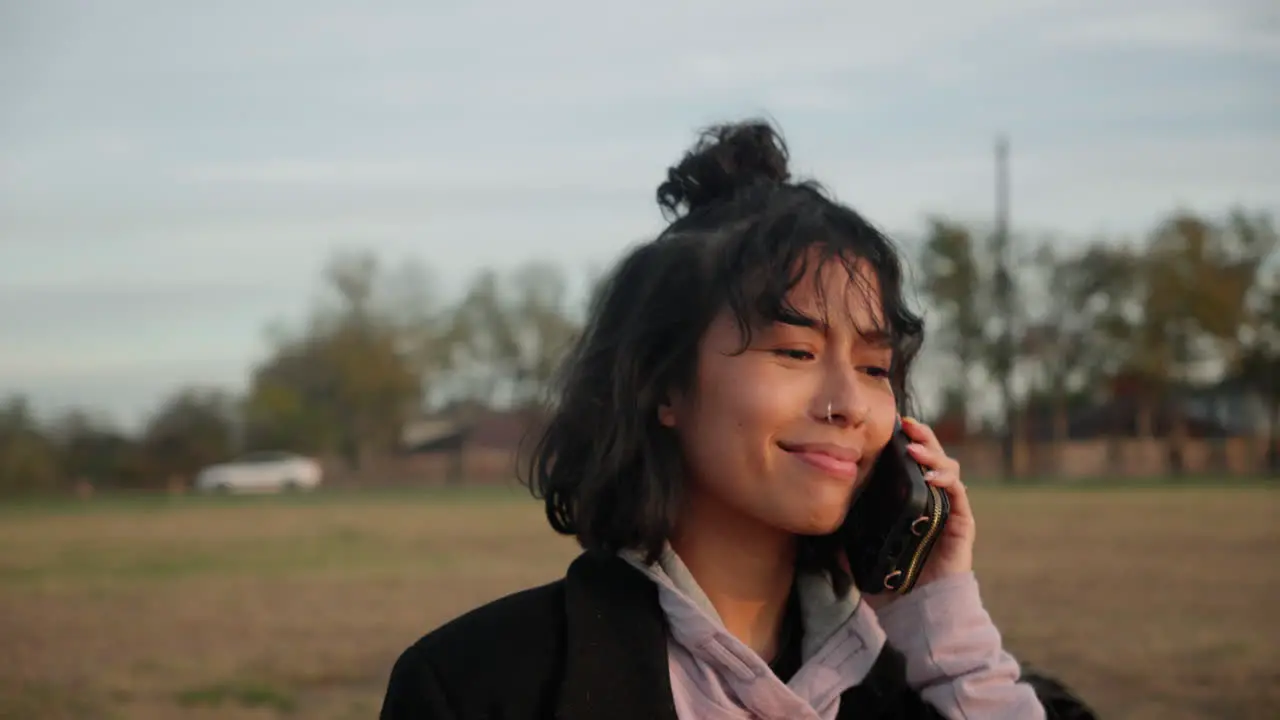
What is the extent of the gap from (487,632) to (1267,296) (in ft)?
186

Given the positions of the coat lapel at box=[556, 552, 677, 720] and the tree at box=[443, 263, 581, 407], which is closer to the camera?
the coat lapel at box=[556, 552, 677, 720]

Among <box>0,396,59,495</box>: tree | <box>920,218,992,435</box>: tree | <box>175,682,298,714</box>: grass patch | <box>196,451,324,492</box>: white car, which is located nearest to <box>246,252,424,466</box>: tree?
<box>196,451,324,492</box>: white car

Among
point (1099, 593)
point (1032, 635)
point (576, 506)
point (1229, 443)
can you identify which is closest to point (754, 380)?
point (576, 506)

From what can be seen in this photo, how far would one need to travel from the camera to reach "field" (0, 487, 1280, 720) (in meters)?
8.19

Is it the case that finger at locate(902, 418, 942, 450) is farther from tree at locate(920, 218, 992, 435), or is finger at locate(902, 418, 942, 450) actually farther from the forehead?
tree at locate(920, 218, 992, 435)

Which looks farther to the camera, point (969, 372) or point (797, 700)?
point (969, 372)

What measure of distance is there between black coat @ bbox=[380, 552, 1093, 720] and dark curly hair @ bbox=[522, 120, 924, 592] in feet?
0.37

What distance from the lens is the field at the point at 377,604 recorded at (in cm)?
819

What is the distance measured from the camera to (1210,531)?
20.1 meters

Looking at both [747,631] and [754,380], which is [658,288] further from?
[747,631]

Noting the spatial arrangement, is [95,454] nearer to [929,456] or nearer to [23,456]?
[23,456]

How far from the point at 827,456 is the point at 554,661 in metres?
0.45

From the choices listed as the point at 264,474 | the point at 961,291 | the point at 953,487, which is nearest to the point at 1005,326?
the point at 961,291

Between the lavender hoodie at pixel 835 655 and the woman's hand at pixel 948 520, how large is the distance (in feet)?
0.08
